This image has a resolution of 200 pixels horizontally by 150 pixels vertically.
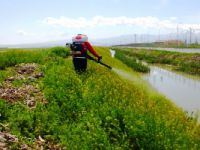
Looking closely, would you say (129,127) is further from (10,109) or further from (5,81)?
(5,81)

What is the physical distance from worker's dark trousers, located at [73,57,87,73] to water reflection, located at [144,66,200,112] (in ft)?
19.4

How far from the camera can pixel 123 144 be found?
10.5m

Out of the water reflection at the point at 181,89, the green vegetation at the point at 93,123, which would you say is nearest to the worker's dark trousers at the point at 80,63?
the green vegetation at the point at 93,123

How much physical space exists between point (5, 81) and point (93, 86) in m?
3.78

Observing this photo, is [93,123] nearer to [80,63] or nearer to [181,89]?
[80,63]

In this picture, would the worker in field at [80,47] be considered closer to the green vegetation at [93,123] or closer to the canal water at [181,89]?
the green vegetation at [93,123]

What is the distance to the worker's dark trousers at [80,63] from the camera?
66.0ft

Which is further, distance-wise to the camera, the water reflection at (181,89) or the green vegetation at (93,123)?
the water reflection at (181,89)

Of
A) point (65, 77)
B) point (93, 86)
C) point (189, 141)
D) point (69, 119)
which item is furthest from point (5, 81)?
point (189, 141)

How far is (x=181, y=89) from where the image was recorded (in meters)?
30.0

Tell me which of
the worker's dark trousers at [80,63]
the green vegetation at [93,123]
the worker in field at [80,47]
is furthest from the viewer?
the worker's dark trousers at [80,63]

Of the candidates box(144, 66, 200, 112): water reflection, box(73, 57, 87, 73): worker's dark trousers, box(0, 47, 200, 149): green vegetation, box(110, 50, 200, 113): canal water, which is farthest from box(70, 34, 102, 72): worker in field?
box(144, 66, 200, 112): water reflection

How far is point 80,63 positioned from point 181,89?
476 inches

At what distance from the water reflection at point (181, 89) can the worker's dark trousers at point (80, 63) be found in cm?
591
